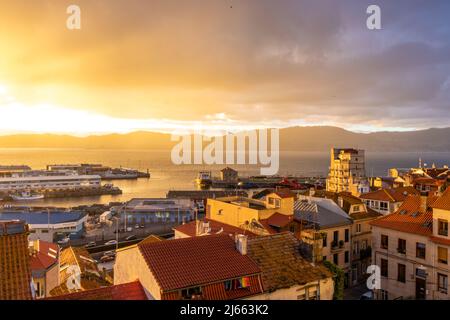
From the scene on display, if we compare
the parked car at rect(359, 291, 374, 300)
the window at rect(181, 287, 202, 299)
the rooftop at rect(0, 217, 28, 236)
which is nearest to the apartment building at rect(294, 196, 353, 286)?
the parked car at rect(359, 291, 374, 300)

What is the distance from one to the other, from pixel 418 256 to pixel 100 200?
96581 millimetres

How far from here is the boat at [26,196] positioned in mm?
101438

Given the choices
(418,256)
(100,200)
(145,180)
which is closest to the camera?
(418,256)

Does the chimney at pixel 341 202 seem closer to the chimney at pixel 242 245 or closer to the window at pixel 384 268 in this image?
the window at pixel 384 268

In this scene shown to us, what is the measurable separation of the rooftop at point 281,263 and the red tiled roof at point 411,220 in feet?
29.3

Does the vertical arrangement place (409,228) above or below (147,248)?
below

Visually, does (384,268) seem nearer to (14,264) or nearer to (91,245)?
(14,264)

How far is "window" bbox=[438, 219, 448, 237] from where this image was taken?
1730 cm

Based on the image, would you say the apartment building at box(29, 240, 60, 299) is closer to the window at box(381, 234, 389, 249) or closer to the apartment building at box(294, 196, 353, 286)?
the apartment building at box(294, 196, 353, 286)

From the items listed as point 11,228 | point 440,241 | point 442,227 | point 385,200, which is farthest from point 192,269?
point 385,200

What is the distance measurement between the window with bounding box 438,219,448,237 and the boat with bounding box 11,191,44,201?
106 m
